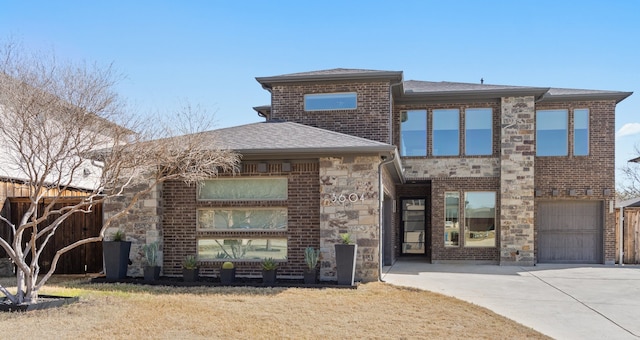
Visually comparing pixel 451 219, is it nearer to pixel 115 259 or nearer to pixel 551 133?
pixel 551 133

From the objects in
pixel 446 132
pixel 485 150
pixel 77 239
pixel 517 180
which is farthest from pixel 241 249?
pixel 517 180

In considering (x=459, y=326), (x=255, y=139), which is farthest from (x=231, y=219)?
(x=459, y=326)

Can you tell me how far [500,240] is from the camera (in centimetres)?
1307

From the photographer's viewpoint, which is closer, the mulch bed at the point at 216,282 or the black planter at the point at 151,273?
the mulch bed at the point at 216,282

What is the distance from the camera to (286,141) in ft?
31.0

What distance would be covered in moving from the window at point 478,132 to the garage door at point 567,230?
2464 millimetres

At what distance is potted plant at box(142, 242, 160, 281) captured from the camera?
9055mm

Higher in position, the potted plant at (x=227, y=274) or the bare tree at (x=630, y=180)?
the bare tree at (x=630, y=180)

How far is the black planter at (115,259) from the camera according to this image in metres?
9.17

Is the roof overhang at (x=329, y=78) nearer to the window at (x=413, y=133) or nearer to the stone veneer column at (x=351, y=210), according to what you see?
the window at (x=413, y=133)

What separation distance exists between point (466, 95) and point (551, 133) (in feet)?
9.18

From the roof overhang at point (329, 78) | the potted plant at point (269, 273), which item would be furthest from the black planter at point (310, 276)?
the roof overhang at point (329, 78)

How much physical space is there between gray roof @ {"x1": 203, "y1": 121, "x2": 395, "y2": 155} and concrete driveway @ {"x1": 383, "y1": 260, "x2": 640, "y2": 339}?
9.30ft

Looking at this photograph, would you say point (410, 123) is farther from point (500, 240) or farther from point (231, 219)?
point (231, 219)
